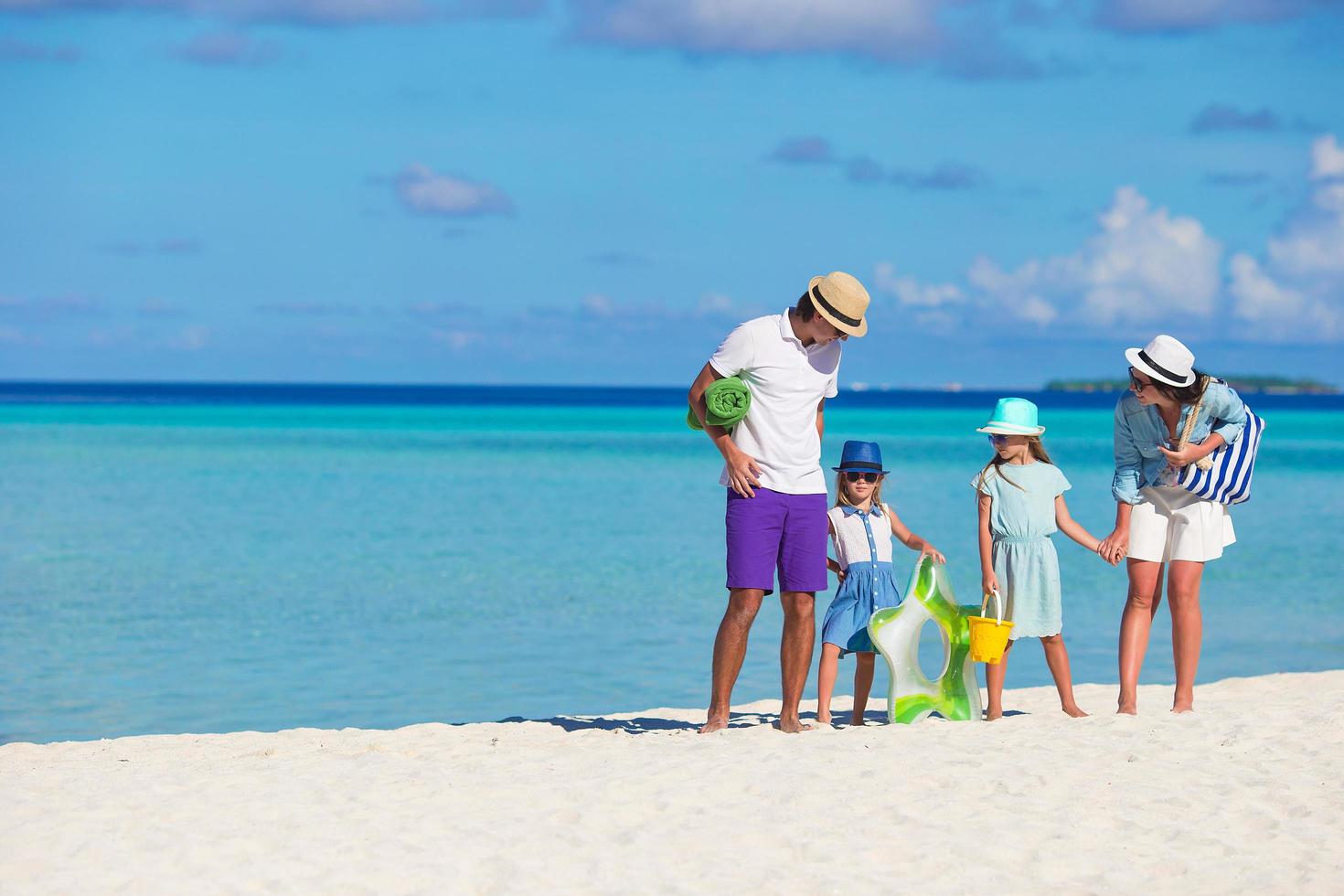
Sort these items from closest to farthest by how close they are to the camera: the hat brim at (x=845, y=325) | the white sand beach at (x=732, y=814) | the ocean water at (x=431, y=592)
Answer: the white sand beach at (x=732, y=814)
the hat brim at (x=845, y=325)
the ocean water at (x=431, y=592)

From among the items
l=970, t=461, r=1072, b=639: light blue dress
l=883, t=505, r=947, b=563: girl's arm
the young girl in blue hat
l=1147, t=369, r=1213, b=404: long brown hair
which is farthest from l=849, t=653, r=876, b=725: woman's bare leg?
l=1147, t=369, r=1213, b=404: long brown hair

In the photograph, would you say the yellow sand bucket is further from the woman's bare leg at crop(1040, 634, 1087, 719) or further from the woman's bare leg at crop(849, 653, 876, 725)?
the woman's bare leg at crop(849, 653, 876, 725)

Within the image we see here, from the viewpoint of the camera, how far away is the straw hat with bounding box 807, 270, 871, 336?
5801 mm

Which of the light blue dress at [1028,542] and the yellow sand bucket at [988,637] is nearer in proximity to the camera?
the yellow sand bucket at [988,637]

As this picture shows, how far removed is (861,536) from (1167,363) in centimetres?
148

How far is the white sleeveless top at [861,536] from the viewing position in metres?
6.37

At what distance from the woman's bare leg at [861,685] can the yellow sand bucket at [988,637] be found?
21.5 inches

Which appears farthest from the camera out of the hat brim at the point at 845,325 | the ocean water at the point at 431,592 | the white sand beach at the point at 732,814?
the ocean water at the point at 431,592

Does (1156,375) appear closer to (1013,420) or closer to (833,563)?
(1013,420)

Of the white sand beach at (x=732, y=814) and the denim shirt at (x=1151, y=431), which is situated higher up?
the denim shirt at (x=1151, y=431)

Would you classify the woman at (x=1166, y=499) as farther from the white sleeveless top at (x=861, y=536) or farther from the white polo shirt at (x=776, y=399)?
the white polo shirt at (x=776, y=399)

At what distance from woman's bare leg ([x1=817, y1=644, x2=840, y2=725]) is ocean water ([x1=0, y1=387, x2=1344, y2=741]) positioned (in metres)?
1.92

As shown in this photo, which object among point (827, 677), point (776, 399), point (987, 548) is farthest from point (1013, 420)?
point (827, 677)

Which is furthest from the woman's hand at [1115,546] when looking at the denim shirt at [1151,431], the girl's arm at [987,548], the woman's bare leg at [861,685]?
the woman's bare leg at [861,685]
